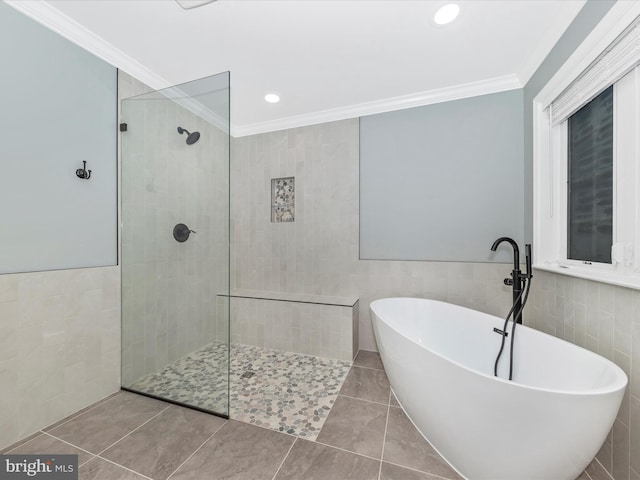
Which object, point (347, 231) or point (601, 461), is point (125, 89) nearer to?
point (347, 231)

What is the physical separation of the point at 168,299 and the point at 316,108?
2.20m

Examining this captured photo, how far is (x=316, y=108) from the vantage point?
2594mm

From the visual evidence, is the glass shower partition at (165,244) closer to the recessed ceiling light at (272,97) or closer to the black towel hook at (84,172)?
the black towel hook at (84,172)

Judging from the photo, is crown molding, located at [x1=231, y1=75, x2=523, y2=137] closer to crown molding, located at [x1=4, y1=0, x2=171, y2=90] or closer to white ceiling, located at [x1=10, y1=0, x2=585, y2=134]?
white ceiling, located at [x1=10, y1=0, x2=585, y2=134]

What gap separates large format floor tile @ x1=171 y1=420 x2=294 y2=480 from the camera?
120cm

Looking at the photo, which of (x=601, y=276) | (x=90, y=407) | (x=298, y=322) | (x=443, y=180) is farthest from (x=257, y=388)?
(x=443, y=180)

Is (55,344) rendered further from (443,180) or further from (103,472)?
(443,180)

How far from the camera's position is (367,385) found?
6.43 ft

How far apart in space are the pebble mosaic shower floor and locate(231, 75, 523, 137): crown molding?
230 cm

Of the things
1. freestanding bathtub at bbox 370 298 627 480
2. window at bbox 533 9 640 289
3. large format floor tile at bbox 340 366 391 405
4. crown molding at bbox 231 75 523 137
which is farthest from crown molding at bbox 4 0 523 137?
large format floor tile at bbox 340 366 391 405

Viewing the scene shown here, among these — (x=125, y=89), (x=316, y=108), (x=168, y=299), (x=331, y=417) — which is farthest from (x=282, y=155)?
(x=331, y=417)

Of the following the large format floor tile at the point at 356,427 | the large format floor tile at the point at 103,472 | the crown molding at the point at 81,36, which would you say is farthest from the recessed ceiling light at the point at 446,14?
the large format floor tile at the point at 103,472

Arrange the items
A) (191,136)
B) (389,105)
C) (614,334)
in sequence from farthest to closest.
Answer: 1. (389,105)
2. (191,136)
3. (614,334)

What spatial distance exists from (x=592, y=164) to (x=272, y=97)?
94.5 inches
